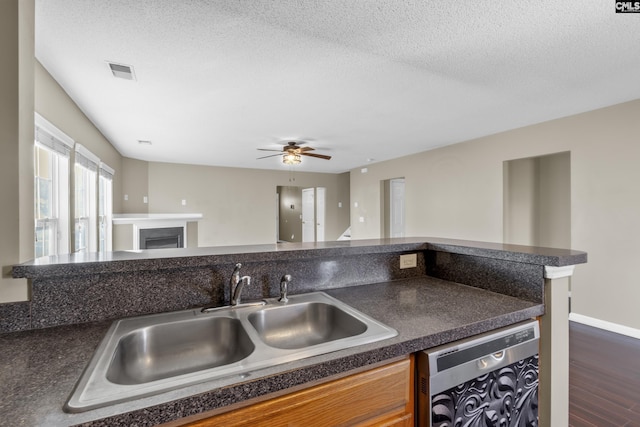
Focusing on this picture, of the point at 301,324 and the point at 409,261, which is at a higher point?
the point at 409,261

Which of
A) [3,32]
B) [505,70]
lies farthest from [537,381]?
[3,32]

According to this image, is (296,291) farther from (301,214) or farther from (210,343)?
(301,214)

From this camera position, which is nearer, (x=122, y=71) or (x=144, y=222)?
(x=122, y=71)

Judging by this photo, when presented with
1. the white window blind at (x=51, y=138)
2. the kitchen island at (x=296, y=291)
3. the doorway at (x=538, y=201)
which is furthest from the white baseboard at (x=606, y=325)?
the white window blind at (x=51, y=138)

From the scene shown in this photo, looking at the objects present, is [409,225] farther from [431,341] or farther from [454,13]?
[431,341]

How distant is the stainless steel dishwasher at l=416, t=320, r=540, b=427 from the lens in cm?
95

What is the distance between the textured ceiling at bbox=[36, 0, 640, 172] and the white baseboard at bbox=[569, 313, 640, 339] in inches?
91.3

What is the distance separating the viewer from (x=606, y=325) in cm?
319

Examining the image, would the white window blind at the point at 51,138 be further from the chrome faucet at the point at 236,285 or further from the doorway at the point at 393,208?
the doorway at the point at 393,208

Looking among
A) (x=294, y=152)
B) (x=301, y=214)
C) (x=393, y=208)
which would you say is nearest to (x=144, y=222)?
(x=294, y=152)

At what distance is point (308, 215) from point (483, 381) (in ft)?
26.6

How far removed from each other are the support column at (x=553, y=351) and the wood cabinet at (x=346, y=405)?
29.7 inches

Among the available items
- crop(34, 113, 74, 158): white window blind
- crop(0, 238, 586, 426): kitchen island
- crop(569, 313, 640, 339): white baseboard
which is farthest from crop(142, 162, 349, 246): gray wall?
crop(0, 238, 586, 426): kitchen island

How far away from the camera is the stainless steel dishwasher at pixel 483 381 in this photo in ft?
3.12
